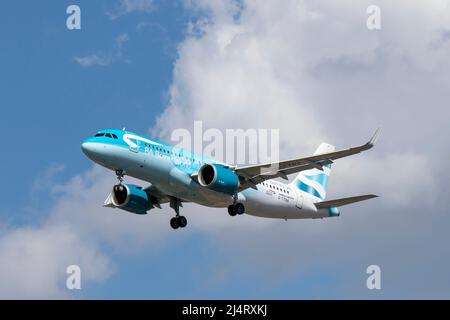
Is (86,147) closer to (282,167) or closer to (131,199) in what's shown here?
(131,199)

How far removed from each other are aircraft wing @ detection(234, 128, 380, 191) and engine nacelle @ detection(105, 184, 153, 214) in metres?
7.37

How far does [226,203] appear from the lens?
6156 centimetres

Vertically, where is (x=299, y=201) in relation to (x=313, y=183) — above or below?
below

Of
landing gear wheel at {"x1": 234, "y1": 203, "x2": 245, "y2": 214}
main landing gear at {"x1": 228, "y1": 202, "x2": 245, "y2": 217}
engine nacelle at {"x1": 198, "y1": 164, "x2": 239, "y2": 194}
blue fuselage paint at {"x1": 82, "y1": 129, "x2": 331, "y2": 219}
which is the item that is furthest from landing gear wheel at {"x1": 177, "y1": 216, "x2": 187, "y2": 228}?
engine nacelle at {"x1": 198, "y1": 164, "x2": 239, "y2": 194}

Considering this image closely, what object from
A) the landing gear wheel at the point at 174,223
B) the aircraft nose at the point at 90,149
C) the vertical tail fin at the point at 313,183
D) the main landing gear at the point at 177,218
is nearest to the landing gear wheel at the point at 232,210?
the main landing gear at the point at 177,218

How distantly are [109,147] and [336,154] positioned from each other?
14206 millimetres

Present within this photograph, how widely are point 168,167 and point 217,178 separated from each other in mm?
3512

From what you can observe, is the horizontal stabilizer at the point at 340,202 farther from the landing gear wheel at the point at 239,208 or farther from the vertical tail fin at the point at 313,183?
the landing gear wheel at the point at 239,208

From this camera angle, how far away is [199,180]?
58344 millimetres

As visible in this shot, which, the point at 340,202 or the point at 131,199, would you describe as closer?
the point at 131,199

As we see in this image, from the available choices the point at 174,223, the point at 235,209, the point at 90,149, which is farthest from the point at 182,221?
the point at 90,149

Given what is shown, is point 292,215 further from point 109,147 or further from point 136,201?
point 109,147

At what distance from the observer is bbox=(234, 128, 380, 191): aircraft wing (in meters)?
55.8

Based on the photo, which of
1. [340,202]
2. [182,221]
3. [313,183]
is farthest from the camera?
[313,183]
